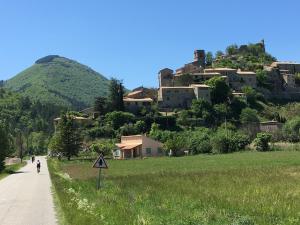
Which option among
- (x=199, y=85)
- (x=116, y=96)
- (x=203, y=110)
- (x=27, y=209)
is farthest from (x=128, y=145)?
A: (x=27, y=209)

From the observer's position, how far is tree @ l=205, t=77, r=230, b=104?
149m

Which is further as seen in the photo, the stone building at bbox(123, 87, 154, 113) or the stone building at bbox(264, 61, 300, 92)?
the stone building at bbox(264, 61, 300, 92)

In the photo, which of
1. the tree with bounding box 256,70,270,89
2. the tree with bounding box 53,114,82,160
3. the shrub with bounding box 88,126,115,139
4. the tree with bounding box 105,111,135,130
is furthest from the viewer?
the tree with bounding box 256,70,270,89

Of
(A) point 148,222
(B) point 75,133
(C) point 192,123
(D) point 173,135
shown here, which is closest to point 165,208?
(A) point 148,222

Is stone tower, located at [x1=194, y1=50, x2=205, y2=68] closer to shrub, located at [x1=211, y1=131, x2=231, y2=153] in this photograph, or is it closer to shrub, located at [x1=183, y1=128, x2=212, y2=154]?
shrub, located at [x1=183, y1=128, x2=212, y2=154]

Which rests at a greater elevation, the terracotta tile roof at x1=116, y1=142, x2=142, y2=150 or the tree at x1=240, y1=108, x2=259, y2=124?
the tree at x1=240, y1=108, x2=259, y2=124

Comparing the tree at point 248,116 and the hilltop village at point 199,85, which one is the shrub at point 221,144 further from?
the hilltop village at point 199,85

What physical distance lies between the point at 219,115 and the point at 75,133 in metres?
53.9

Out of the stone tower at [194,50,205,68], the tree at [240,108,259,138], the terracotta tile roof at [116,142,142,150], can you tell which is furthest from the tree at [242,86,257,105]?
the terracotta tile roof at [116,142,142,150]

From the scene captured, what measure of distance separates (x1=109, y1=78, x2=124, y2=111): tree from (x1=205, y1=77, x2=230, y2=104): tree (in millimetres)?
26610

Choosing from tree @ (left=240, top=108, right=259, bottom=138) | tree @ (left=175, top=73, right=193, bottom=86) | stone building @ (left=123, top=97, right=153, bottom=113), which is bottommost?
tree @ (left=240, top=108, right=259, bottom=138)

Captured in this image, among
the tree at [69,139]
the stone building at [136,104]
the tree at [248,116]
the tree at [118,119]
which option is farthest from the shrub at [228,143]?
the stone building at [136,104]

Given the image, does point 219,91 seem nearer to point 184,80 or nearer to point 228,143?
point 184,80

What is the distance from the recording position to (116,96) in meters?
140
